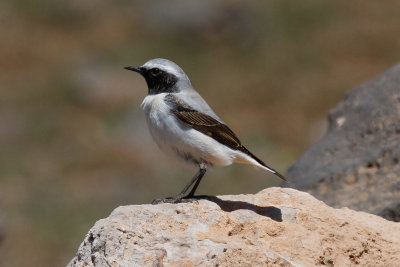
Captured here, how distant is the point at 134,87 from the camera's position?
2070cm

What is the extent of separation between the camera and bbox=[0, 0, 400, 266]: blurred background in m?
16.1

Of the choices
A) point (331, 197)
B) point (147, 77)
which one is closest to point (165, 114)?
point (147, 77)

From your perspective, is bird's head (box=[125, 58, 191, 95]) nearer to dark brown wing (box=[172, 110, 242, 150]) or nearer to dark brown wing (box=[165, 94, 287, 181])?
dark brown wing (box=[165, 94, 287, 181])

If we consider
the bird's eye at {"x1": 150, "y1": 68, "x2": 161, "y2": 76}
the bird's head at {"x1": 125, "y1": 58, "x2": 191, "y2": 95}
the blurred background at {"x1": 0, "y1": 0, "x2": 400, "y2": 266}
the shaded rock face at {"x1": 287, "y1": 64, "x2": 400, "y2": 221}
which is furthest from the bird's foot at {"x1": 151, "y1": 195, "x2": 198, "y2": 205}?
the blurred background at {"x1": 0, "y1": 0, "x2": 400, "y2": 266}

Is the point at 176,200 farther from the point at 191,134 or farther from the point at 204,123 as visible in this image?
the point at 204,123

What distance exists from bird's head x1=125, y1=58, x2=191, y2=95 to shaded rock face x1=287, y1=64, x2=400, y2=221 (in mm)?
2308

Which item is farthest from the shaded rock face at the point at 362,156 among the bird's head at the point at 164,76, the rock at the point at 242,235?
the bird's head at the point at 164,76

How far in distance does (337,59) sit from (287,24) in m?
2.16

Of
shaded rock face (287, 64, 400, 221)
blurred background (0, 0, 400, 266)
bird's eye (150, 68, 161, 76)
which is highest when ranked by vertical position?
blurred background (0, 0, 400, 266)

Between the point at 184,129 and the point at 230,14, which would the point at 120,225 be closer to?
the point at 184,129

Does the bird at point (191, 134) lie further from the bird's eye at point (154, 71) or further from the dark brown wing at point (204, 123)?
the bird's eye at point (154, 71)

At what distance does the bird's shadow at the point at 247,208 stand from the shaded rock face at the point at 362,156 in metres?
1.88

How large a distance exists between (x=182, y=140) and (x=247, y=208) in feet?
3.02

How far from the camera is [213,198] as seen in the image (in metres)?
7.33
